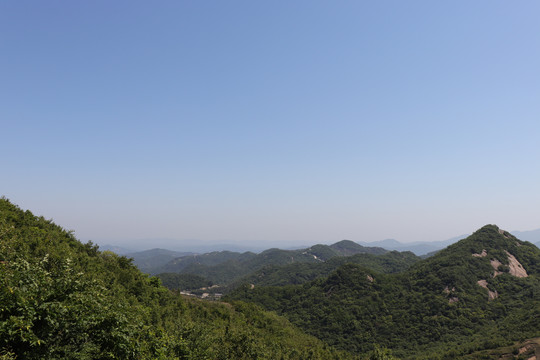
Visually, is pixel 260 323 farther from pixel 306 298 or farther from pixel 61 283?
pixel 306 298

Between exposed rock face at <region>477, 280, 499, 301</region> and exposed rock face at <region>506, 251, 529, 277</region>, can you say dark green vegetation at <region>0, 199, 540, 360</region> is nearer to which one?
exposed rock face at <region>477, 280, 499, 301</region>

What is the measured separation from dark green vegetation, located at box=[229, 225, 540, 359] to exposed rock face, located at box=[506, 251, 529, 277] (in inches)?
30.3

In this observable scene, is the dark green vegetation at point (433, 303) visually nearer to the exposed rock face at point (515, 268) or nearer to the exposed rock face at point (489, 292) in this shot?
the exposed rock face at point (489, 292)

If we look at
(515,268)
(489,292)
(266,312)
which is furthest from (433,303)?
(266,312)

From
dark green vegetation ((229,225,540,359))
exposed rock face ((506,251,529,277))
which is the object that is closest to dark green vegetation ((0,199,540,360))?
dark green vegetation ((229,225,540,359))

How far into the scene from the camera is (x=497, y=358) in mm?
57531

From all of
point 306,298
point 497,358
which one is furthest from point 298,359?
point 306,298

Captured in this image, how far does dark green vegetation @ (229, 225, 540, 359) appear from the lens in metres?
87.9

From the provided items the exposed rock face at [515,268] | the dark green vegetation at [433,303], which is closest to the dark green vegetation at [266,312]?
the dark green vegetation at [433,303]

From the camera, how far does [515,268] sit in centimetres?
11950

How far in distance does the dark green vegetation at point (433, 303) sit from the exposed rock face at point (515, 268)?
0.77 metres

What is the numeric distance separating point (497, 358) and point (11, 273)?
8851cm

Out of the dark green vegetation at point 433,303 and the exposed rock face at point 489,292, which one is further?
the exposed rock face at point 489,292

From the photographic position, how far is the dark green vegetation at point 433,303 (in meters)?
87.9
